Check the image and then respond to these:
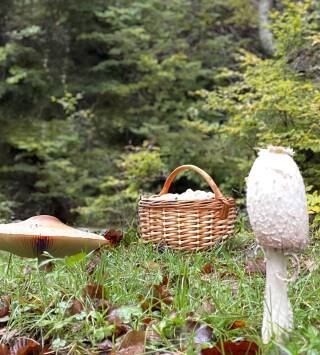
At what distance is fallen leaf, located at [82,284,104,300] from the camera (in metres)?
2.11

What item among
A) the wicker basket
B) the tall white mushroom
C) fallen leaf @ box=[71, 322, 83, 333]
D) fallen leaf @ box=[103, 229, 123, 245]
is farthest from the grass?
fallen leaf @ box=[103, 229, 123, 245]

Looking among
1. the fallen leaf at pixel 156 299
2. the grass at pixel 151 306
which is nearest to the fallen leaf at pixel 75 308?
the grass at pixel 151 306

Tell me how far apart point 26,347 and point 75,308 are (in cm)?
24

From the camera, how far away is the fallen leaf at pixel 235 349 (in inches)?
63.1

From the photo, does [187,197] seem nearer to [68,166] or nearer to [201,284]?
[201,284]

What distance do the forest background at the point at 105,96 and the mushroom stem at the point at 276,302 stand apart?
5422mm

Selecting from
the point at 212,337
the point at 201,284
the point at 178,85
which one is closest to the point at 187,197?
the point at 201,284

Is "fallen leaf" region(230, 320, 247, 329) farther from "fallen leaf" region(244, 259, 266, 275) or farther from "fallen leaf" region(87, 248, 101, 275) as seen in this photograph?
"fallen leaf" region(87, 248, 101, 275)

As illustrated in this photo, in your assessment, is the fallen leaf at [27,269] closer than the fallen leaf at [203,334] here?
No

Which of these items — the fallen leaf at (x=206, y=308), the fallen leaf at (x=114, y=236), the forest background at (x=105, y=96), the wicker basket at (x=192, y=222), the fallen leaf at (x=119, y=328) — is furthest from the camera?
the forest background at (x=105, y=96)

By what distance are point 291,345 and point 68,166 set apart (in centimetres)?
729

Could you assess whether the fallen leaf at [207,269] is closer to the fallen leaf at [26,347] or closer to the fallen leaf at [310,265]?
the fallen leaf at [310,265]

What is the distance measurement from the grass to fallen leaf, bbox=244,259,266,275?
0.11ft

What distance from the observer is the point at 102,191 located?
28.1ft
